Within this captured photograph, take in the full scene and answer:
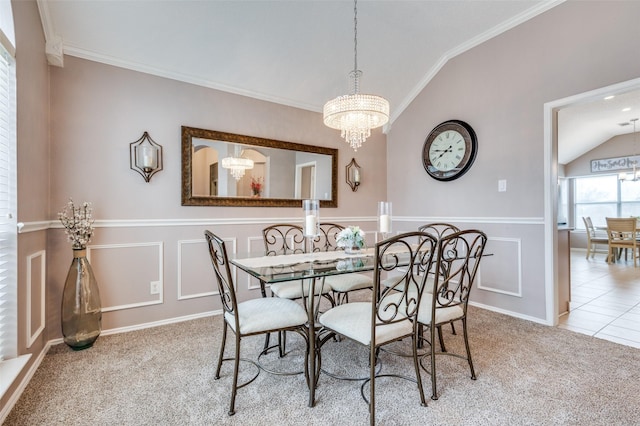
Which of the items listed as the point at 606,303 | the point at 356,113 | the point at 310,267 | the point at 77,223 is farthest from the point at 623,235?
the point at 77,223

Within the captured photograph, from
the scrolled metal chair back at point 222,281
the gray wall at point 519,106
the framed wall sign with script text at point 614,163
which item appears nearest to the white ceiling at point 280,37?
the gray wall at point 519,106

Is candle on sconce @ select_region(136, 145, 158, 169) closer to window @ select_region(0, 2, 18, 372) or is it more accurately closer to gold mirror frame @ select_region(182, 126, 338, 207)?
gold mirror frame @ select_region(182, 126, 338, 207)

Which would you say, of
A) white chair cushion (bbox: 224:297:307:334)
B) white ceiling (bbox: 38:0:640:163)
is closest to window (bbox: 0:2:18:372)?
white ceiling (bbox: 38:0:640:163)

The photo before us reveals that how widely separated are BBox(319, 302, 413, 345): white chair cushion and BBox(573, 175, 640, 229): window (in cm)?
904

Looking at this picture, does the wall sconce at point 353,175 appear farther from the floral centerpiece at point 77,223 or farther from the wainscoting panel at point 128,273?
the floral centerpiece at point 77,223

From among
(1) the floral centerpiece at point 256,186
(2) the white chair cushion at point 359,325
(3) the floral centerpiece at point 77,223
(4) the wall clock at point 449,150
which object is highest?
(4) the wall clock at point 449,150

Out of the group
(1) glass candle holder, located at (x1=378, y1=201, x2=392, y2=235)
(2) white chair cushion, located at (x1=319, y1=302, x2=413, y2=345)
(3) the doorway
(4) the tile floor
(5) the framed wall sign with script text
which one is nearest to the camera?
(2) white chair cushion, located at (x1=319, y1=302, x2=413, y2=345)

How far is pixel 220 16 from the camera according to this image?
261cm

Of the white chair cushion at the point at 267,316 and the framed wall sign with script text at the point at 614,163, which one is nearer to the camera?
the white chair cushion at the point at 267,316

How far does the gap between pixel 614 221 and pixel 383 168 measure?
5.12m

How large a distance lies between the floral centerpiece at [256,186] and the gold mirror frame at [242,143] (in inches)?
3.1

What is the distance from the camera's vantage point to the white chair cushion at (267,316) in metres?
1.72

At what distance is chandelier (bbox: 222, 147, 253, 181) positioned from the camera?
323 centimetres

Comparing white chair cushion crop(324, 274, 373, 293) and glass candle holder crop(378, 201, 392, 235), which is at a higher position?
glass candle holder crop(378, 201, 392, 235)
